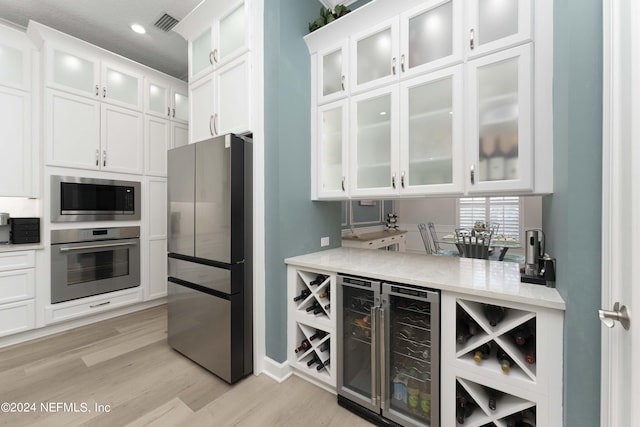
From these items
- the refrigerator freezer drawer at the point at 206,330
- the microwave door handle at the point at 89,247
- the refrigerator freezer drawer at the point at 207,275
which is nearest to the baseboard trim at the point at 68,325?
the microwave door handle at the point at 89,247

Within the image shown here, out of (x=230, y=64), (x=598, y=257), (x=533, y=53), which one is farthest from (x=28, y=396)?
(x=533, y=53)

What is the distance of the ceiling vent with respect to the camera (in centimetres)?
268

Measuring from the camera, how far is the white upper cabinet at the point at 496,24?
1.33 metres

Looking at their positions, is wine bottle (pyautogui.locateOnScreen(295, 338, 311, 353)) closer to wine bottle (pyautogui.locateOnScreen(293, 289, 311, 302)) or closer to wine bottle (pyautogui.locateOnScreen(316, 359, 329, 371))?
wine bottle (pyautogui.locateOnScreen(316, 359, 329, 371))

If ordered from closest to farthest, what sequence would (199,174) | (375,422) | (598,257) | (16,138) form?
(598,257) < (375,422) < (199,174) < (16,138)

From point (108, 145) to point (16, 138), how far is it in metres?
0.69

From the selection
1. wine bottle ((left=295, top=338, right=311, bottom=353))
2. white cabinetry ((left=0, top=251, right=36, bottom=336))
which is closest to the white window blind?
wine bottle ((left=295, top=338, right=311, bottom=353))

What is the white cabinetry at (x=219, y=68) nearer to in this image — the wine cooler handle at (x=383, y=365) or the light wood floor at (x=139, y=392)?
the wine cooler handle at (x=383, y=365)

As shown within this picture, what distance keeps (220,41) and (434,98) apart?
5.86 ft

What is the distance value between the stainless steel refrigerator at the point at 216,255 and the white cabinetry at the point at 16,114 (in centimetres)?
170

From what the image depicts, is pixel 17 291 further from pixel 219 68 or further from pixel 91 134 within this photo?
pixel 219 68

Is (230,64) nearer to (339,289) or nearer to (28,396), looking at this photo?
(339,289)

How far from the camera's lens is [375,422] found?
5.08 ft

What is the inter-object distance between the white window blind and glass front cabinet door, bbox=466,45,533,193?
3.81 meters
